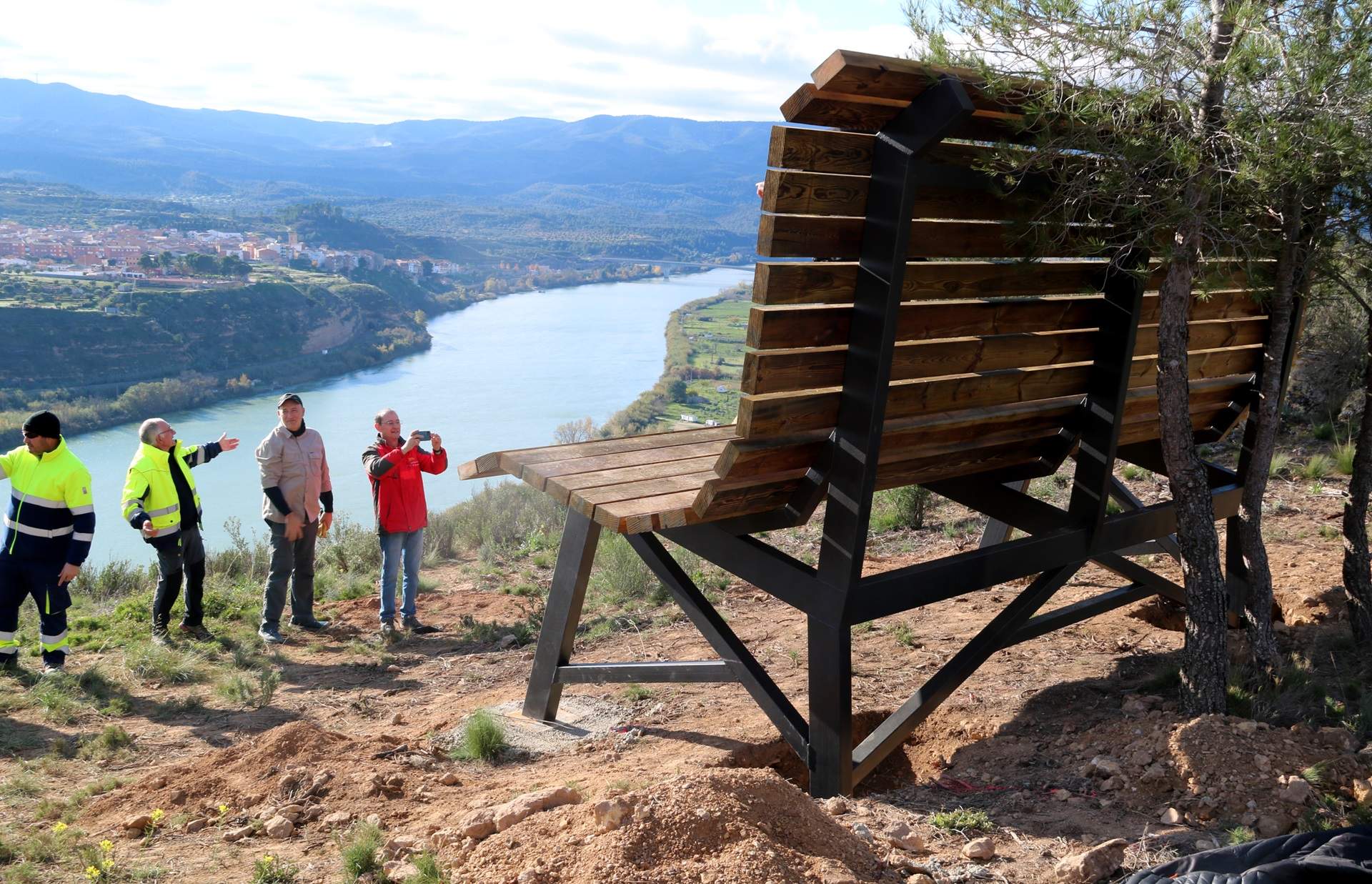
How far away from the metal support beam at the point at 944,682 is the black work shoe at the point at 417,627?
441 centimetres

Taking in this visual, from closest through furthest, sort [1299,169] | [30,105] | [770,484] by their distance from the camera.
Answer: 1. [1299,169]
2. [770,484]
3. [30,105]

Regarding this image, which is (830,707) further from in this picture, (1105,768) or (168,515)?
(168,515)

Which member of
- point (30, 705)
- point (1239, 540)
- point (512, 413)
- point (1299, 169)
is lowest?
point (512, 413)

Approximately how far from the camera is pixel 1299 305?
4.18m

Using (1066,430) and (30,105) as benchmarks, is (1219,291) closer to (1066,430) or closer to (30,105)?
(1066,430)

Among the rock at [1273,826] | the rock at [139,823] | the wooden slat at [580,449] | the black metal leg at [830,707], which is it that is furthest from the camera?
the wooden slat at [580,449]

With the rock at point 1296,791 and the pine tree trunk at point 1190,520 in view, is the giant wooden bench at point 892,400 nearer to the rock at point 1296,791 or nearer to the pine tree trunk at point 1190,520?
the pine tree trunk at point 1190,520

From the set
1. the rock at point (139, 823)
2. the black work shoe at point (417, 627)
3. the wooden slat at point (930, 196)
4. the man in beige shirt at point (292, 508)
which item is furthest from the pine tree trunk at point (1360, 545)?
the man in beige shirt at point (292, 508)

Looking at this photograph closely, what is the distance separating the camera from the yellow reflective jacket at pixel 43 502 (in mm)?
5941

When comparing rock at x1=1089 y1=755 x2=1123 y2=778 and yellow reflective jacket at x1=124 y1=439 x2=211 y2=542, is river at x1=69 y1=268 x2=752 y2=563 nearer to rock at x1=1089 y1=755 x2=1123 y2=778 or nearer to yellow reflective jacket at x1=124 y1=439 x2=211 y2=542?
yellow reflective jacket at x1=124 y1=439 x2=211 y2=542

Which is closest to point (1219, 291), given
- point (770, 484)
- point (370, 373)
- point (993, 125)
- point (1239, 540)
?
point (1239, 540)

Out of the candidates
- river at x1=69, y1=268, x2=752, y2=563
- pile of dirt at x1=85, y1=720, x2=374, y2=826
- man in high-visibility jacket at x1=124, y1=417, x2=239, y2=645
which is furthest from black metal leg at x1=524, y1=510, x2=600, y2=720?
river at x1=69, y1=268, x2=752, y2=563

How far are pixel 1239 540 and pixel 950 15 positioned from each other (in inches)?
123

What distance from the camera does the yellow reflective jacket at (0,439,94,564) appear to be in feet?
19.5
